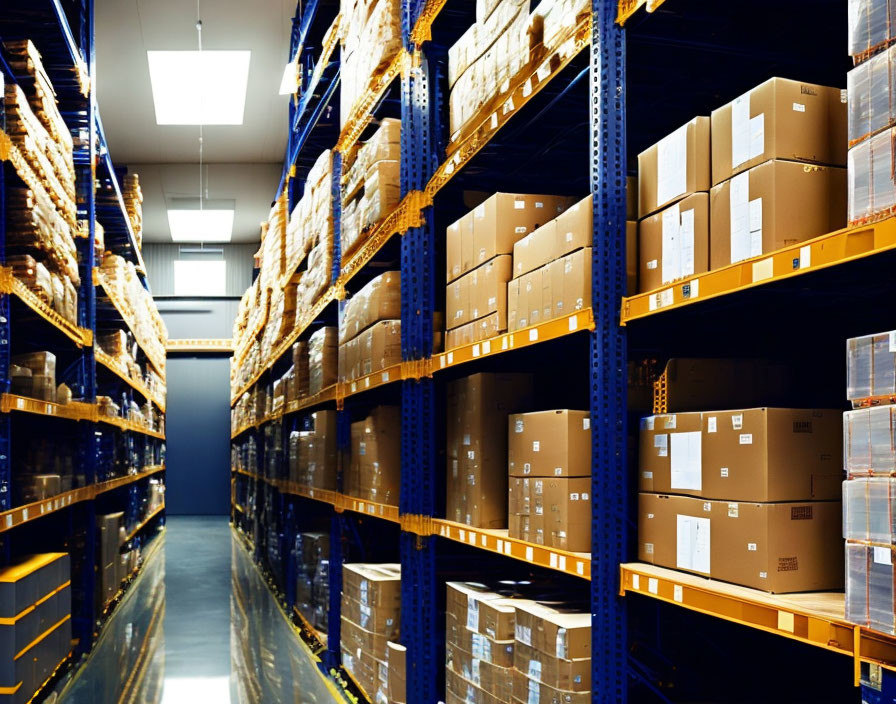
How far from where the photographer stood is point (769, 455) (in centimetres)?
231

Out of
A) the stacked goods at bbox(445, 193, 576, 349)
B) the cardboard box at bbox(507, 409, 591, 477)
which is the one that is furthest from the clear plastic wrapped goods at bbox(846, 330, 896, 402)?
the stacked goods at bbox(445, 193, 576, 349)

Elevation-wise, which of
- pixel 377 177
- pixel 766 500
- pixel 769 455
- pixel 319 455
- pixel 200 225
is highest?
pixel 200 225

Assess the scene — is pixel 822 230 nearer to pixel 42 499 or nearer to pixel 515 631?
pixel 515 631

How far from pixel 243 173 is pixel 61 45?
30.5ft

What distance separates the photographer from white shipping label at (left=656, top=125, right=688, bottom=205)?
2.64 m

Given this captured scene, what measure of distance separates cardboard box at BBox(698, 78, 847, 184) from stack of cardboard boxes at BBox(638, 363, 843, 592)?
0.61 metres

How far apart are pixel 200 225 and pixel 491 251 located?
16679 mm

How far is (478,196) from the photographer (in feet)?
15.8

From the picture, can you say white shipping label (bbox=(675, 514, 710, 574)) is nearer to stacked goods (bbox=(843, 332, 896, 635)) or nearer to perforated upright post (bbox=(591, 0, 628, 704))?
perforated upright post (bbox=(591, 0, 628, 704))

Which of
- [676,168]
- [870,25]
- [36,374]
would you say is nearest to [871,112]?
[870,25]

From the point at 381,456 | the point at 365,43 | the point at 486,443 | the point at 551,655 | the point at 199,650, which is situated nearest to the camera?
the point at 551,655

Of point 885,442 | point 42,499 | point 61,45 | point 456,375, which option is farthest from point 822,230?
point 61,45

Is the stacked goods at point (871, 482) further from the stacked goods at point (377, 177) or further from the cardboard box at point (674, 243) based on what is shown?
the stacked goods at point (377, 177)

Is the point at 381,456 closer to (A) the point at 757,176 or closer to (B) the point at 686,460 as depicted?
(B) the point at 686,460
